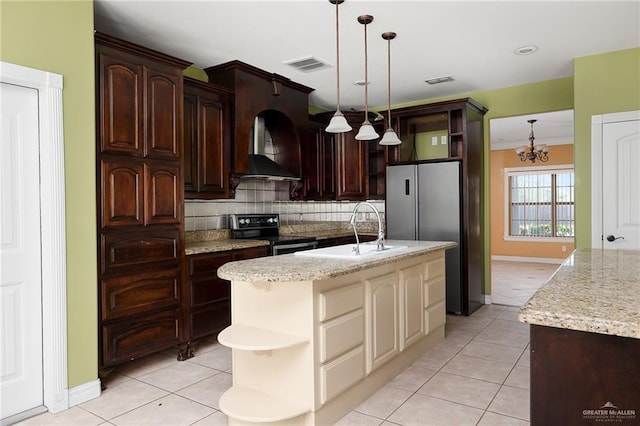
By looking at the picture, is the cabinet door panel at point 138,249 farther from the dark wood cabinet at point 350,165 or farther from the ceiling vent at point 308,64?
the dark wood cabinet at point 350,165

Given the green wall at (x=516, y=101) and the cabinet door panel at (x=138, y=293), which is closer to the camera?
the cabinet door panel at (x=138, y=293)

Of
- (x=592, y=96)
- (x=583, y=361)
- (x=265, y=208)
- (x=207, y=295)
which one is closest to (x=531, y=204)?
(x=592, y=96)

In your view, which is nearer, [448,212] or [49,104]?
[49,104]

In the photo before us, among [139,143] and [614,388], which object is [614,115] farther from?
[139,143]

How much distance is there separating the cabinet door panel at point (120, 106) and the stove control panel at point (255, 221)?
1.58 m

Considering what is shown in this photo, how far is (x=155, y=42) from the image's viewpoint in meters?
3.54

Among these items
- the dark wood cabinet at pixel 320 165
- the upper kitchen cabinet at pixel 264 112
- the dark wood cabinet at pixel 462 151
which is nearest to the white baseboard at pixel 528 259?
the dark wood cabinet at pixel 462 151

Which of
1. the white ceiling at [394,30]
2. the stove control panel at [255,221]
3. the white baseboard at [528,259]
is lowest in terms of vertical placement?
the white baseboard at [528,259]

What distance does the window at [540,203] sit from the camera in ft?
29.1

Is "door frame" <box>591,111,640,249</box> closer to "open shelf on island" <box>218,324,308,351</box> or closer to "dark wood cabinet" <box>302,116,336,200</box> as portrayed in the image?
"dark wood cabinet" <box>302,116,336,200</box>

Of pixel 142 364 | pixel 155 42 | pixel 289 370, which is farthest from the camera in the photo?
pixel 155 42

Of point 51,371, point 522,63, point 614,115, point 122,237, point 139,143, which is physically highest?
point 522,63

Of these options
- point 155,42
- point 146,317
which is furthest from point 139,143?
point 146,317

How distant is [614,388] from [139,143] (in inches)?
119
